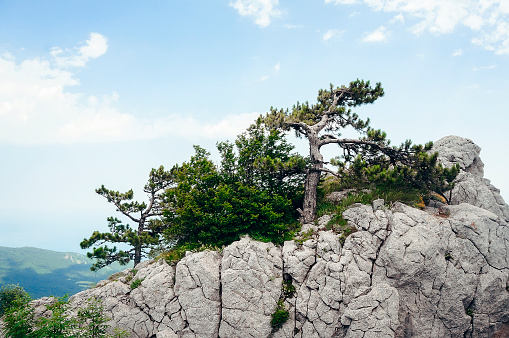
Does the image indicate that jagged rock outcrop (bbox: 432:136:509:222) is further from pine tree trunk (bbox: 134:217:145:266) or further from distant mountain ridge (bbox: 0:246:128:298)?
distant mountain ridge (bbox: 0:246:128:298)

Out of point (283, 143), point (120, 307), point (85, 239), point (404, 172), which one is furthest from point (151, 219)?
point (404, 172)

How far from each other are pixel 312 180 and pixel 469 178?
1218 centimetres

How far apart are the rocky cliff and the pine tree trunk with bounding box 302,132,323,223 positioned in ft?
8.60

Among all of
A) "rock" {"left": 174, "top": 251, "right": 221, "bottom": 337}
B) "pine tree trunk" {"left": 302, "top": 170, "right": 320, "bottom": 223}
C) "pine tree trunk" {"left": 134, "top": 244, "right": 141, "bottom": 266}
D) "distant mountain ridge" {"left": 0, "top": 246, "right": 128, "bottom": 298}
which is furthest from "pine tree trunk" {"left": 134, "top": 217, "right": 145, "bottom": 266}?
"distant mountain ridge" {"left": 0, "top": 246, "right": 128, "bottom": 298}

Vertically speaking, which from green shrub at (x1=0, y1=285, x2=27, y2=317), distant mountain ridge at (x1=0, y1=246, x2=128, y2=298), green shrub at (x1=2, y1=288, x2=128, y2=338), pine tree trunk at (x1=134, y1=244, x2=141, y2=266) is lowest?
distant mountain ridge at (x1=0, y1=246, x2=128, y2=298)

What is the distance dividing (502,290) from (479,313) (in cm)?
203

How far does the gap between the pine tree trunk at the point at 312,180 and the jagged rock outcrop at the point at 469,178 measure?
10.1 m

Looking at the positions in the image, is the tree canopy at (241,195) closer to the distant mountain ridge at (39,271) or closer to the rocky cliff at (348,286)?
the rocky cliff at (348,286)

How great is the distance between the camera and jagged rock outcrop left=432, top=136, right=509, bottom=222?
75.0 ft

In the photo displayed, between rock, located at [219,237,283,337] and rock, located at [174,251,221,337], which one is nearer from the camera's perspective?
rock, located at [219,237,283,337]

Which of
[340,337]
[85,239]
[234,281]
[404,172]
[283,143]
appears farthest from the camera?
[85,239]

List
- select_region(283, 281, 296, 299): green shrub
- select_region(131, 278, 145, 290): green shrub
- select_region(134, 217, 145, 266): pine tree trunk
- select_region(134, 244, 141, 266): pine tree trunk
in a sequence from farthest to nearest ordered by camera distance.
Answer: select_region(134, 244, 141, 266): pine tree trunk, select_region(134, 217, 145, 266): pine tree trunk, select_region(131, 278, 145, 290): green shrub, select_region(283, 281, 296, 299): green shrub

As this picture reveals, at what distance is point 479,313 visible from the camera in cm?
1788

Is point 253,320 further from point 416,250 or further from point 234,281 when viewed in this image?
point 416,250
